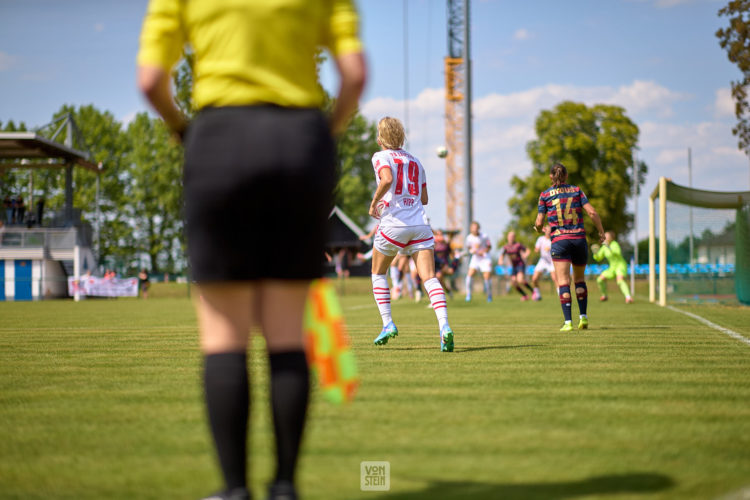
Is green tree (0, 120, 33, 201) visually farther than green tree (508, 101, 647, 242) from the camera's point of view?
Yes

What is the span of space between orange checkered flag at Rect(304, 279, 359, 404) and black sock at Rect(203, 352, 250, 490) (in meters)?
0.24

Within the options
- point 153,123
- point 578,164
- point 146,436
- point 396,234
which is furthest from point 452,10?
point 146,436

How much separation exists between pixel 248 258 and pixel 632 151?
62454mm

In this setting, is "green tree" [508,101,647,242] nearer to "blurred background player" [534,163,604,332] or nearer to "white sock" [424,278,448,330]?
"blurred background player" [534,163,604,332]

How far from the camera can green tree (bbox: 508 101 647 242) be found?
59.3m

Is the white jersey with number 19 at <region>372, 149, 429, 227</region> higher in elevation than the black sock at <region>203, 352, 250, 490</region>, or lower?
higher

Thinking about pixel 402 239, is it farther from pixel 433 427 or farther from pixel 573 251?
pixel 433 427

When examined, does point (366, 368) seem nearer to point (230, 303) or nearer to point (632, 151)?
point (230, 303)

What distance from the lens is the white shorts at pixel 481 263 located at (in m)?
26.0

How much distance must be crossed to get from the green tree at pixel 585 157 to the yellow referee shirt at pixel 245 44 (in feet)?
186

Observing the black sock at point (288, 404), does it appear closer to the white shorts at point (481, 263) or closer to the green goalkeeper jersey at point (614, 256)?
the green goalkeeper jersey at point (614, 256)

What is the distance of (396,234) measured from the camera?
8.45m

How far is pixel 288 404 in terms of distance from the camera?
260 cm

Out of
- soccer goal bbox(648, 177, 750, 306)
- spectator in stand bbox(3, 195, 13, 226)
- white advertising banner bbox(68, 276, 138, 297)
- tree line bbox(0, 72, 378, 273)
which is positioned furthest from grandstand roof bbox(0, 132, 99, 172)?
soccer goal bbox(648, 177, 750, 306)
